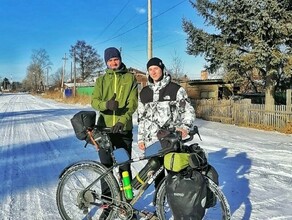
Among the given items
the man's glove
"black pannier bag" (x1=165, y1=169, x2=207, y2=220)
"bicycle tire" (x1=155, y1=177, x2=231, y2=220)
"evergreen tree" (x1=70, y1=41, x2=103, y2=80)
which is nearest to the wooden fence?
"bicycle tire" (x1=155, y1=177, x2=231, y2=220)

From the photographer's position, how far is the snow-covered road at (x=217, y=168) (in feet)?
14.2

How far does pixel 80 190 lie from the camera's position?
361 centimetres

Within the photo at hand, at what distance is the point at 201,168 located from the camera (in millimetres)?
3105

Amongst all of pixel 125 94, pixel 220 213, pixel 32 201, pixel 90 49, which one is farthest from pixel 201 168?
pixel 90 49

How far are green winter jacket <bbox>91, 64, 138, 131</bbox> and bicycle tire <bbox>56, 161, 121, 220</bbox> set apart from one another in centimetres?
57

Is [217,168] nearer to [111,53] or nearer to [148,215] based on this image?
[148,215]

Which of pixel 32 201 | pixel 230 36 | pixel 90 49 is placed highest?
pixel 90 49

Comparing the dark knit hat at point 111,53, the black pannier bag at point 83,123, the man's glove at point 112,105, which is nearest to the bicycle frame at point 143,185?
the black pannier bag at point 83,123

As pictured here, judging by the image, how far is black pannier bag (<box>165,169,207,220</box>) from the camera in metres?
2.92

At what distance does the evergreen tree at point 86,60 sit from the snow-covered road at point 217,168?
78789mm

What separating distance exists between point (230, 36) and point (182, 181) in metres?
14.2

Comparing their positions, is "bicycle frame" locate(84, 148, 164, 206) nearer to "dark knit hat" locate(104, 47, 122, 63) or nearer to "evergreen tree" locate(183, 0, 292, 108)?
"dark knit hat" locate(104, 47, 122, 63)

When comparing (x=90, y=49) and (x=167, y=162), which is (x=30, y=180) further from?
(x=90, y=49)

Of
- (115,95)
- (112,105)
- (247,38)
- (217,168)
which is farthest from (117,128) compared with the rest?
(247,38)
